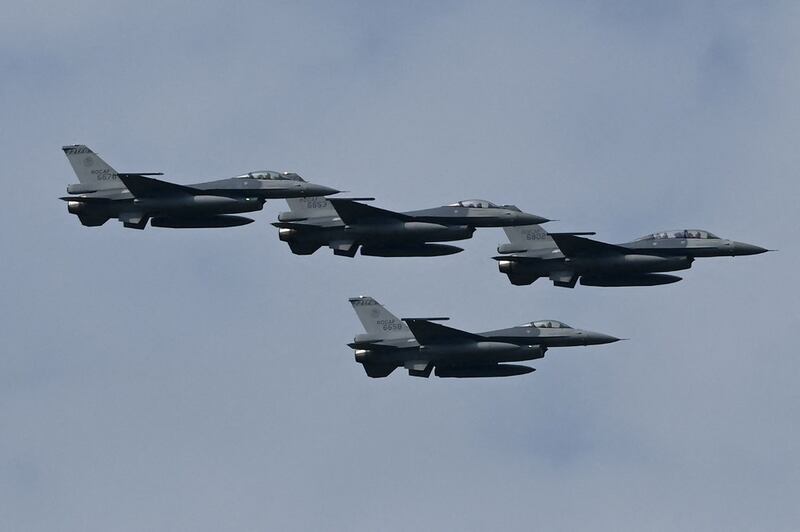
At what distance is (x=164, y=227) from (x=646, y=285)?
29.8 metres

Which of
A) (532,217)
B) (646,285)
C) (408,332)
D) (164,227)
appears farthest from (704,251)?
(164,227)

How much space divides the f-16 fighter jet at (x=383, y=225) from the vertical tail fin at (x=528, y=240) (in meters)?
3.67

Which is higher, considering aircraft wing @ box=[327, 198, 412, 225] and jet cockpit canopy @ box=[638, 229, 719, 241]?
jet cockpit canopy @ box=[638, 229, 719, 241]

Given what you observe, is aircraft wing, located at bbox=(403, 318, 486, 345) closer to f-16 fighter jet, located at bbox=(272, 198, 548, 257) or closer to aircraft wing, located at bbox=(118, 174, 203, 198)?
f-16 fighter jet, located at bbox=(272, 198, 548, 257)

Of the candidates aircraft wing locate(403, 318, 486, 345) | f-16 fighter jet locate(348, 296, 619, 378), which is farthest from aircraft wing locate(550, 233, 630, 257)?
aircraft wing locate(403, 318, 486, 345)

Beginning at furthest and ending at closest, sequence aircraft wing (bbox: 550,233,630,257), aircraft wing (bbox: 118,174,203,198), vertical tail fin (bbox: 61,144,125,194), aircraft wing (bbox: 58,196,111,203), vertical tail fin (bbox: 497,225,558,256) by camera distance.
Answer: vertical tail fin (bbox: 497,225,558,256), aircraft wing (bbox: 550,233,630,257), vertical tail fin (bbox: 61,144,125,194), aircraft wing (bbox: 58,196,111,203), aircraft wing (bbox: 118,174,203,198)

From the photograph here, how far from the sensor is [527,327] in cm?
11225

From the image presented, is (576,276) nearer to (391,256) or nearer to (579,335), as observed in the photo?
(579,335)

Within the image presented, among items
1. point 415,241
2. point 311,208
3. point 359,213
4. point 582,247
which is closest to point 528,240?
point 582,247

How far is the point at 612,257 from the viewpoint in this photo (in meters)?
110

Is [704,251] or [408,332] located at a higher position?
[704,251]

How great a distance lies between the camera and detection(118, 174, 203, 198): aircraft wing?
104250 mm

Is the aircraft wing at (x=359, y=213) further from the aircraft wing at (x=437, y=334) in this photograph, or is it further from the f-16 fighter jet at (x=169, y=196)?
the aircraft wing at (x=437, y=334)

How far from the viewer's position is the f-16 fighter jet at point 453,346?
10862 cm
